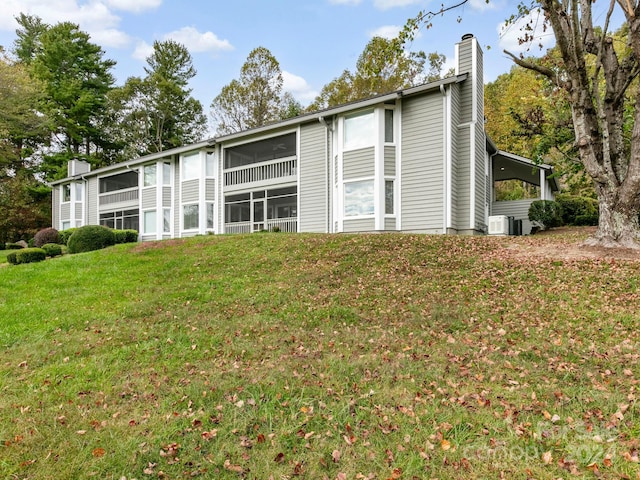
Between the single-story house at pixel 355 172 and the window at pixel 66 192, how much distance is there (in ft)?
30.9

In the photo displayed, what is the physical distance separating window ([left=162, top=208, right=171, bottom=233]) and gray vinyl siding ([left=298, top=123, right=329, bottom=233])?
9324mm

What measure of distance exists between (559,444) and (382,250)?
675 cm

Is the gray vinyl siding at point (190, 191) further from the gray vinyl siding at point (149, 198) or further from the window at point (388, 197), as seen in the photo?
the window at point (388, 197)

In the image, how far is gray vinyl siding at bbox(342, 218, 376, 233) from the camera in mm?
13182

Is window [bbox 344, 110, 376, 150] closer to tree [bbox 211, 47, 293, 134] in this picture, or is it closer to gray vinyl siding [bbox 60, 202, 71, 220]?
tree [bbox 211, 47, 293, 134]

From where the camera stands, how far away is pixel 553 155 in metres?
22.7

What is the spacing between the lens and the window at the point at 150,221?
70.3 ft

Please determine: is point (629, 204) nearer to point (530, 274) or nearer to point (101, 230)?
point (530, 274)

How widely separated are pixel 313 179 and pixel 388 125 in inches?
152

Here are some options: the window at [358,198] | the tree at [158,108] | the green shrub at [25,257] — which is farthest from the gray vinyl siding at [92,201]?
the window at [358,198]

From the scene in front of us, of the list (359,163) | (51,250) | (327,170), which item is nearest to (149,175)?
(51,250)

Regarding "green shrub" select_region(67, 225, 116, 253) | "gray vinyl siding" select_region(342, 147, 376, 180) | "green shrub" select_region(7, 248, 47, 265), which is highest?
"gray vinyl siding" select_region(342, 147, 376, 180)

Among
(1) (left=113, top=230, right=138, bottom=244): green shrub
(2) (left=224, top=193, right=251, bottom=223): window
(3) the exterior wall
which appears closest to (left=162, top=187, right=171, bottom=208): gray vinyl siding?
(1) (left=113, top=230, right=138, bottom=244): green shrub

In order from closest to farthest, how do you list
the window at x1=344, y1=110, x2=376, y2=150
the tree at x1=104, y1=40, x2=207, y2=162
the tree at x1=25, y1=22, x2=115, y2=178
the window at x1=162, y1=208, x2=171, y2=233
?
the window at x1=344, y1=110, x2=376, y2=150 → the window at x1=162, y1=208, x2=171, y2=233 → the tree at x1=25, y1=22, x2=115, y2=178 → the tree at x1=104, y1=40, x2=207, y2=162
